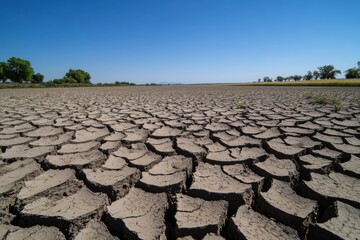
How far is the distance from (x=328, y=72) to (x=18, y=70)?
202ft

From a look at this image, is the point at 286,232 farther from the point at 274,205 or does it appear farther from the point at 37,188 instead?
the point at 37,188

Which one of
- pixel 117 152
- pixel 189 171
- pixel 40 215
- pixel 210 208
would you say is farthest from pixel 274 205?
pixel 117 152

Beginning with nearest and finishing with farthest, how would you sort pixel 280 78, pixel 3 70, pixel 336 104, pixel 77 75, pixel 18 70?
pixel 336 104 < pixel 3 70 < pixel 18 70 < pixel 280 78 < pixel 77 75

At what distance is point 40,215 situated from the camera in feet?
3.12

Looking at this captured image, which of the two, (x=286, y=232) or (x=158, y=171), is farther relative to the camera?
(x=158, y=171)

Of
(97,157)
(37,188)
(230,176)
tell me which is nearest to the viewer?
(37,188)

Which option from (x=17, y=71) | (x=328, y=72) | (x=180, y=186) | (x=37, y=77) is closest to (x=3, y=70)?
(x=17, y=71)

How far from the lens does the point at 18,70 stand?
1535 inches

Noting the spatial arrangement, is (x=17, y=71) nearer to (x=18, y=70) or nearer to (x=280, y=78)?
(x=18, y=70)

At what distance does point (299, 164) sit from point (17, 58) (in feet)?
164

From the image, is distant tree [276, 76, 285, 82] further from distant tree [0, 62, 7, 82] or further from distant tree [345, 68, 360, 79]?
distant tree [0, 62, 7, 82]

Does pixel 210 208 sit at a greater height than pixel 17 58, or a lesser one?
lesser

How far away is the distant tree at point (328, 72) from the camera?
144ft

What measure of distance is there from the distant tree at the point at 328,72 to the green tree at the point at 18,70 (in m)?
59.9
